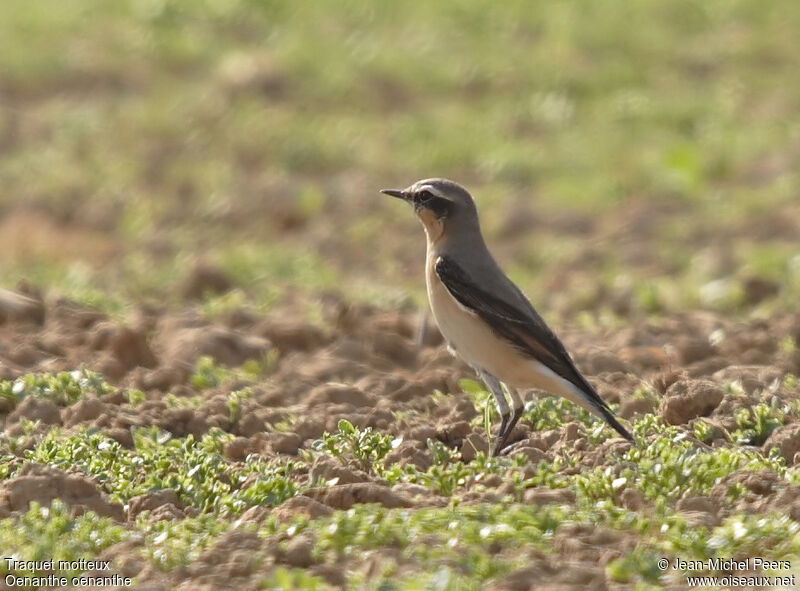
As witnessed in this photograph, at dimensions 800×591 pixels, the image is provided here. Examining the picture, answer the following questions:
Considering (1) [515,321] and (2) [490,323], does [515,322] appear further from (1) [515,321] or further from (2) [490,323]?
(2) [490,323]

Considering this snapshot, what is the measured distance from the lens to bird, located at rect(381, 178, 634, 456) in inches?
337

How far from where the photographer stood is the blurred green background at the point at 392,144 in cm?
1581

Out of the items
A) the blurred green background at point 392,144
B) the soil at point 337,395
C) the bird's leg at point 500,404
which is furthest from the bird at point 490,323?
the blurred green background at point 392,144

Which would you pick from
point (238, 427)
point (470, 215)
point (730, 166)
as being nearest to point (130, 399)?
point (238, 427)

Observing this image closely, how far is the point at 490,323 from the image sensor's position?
344 inches

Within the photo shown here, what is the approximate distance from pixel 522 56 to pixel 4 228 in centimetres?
828

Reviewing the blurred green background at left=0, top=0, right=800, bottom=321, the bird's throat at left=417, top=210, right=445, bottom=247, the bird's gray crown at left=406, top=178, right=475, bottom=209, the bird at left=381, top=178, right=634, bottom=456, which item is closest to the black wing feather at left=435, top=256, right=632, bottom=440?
the bird at left=381, top=178, right=634, bottom=456

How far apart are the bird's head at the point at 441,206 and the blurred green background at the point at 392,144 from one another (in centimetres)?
436

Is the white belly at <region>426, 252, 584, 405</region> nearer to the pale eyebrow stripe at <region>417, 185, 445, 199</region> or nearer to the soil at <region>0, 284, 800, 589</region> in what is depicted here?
the soil at <region>0, 284, 800, 589</region>

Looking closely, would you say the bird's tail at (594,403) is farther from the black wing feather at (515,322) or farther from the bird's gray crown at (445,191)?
the bird's gray crown at (445,191)

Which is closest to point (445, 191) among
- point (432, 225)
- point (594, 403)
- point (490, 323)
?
point (432, 225)

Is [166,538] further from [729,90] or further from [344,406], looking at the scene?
[729,90]

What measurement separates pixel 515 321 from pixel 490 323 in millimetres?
139

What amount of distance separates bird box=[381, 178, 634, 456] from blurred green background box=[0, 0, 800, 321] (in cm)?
455
